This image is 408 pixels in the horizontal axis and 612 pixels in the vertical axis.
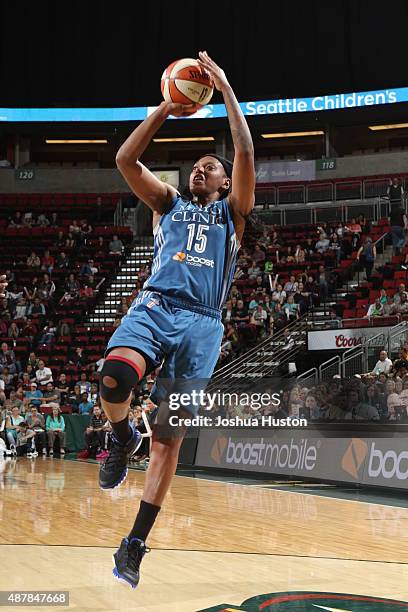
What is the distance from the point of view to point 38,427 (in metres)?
19.8

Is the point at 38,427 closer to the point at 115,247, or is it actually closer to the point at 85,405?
the point at 85,405

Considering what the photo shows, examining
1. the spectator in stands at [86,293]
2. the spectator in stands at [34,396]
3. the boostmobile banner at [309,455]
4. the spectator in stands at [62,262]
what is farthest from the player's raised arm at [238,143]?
the spectator in stands at [62,262]

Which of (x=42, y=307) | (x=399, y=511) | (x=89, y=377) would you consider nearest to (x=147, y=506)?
(x=399, y=511)

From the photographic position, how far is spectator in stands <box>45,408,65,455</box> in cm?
1939

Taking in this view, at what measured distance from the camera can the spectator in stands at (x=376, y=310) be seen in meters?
17.6

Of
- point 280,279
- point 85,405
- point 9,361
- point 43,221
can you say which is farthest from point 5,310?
point 280,279

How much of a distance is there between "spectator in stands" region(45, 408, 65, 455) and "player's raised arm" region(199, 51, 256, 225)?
1499cm

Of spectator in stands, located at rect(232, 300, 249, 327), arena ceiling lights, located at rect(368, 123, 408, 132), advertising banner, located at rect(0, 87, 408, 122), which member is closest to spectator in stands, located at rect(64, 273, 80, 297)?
spectator in stands, located at rect(232, 300, 249, 327)

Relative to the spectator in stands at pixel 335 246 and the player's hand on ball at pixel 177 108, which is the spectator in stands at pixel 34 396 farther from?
the player's hand on ball at pixel 177 108

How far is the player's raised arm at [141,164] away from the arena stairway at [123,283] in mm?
19603

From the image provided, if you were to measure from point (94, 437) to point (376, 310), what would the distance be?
7.11m

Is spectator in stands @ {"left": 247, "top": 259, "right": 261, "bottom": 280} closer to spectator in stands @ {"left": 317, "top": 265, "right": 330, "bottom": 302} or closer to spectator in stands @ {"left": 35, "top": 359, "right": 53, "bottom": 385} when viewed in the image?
spectator in stands @ {"left": 317, "top": 265, "right": 330, "bottom": 302}

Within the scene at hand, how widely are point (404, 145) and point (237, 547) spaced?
28.3 metres

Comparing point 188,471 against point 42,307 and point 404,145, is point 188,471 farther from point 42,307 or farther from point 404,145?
point 404,145
